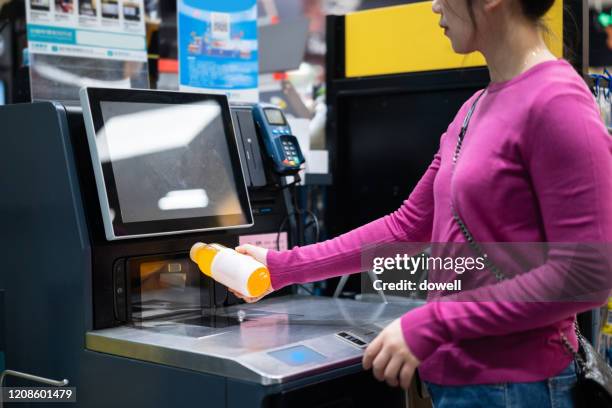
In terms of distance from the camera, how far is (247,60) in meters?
2.83

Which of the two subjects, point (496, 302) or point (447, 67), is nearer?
point (496, 302)

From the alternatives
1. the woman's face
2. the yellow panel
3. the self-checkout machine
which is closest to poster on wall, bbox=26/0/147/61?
the self-checkout machine

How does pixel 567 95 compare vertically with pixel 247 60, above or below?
below

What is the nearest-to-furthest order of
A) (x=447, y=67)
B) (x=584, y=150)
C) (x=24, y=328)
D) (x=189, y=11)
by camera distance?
(x=584, y=150) → (x=24, y=328) → (x=447, y=67) → (x=189, y=11)

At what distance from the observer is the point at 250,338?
1.65 metres

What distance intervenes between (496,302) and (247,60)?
1.90 metres

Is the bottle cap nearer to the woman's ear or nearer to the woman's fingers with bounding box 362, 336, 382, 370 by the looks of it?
the woman's fingers with bounding box 362, 336, 382, 370

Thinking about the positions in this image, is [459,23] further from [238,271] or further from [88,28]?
[88,28]

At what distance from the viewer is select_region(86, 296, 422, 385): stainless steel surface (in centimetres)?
146

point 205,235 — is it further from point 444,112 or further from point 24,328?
point 444,112

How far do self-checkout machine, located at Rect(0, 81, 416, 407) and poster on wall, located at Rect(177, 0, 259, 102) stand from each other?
708 millimetres

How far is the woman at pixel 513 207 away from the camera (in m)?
1.12

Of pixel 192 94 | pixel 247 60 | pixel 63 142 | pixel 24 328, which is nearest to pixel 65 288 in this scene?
pixel 24 328

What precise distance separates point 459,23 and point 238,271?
Result: 2.53ft
